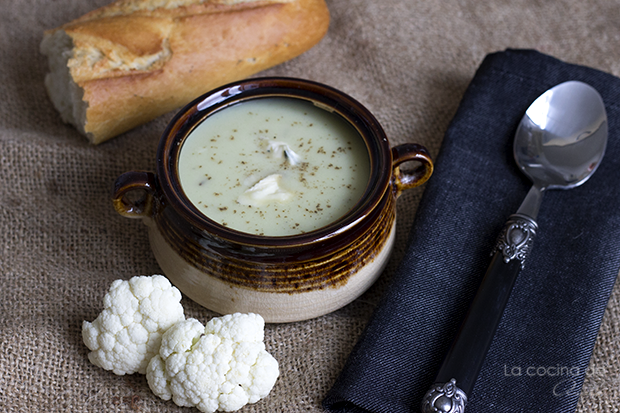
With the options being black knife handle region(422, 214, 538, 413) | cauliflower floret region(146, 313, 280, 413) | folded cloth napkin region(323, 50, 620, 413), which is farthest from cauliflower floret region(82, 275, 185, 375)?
black knife handle region(422, 214, 538, 413)

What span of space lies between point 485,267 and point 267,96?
1.87ft

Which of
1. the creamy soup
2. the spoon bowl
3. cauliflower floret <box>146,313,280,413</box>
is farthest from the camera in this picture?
the spoon bowl

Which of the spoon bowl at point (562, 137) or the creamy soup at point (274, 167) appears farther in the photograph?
the spoon bowl at point (562, 137)

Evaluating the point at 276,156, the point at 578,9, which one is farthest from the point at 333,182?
the point at 578,9

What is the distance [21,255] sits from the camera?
1.39 m

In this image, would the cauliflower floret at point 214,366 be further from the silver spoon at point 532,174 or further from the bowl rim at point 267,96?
the silver spoon at point 532,174

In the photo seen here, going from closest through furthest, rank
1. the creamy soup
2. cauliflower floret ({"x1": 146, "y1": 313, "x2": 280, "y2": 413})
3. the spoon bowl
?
cauliflower floret ({"x1": 146, "y1": 313, "x2": 280, "y2": 413}) < the creamy soup < the spoon bowl

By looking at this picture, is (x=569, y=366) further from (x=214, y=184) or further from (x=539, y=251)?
(x=214, y=184)

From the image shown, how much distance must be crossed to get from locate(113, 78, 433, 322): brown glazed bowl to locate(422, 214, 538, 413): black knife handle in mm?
209

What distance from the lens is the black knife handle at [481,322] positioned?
1103 mm

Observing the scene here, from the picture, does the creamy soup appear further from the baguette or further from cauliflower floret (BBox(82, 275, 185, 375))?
the baguette

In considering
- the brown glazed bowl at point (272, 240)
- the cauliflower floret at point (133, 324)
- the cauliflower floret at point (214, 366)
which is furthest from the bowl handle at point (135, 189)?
the cauliflower floret at point (214, 366)

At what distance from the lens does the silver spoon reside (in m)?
1.15

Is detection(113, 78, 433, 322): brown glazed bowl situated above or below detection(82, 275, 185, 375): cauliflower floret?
above
